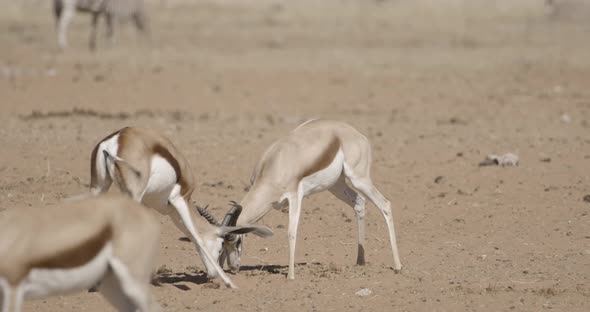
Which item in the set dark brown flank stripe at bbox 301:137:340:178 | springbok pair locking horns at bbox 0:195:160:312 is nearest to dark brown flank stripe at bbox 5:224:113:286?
springbok pair locking horns at bbox 0:195:160:312

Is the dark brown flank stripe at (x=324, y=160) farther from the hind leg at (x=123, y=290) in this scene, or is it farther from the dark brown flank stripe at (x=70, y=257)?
the dark brown flank stripe at (x=70, y=257)

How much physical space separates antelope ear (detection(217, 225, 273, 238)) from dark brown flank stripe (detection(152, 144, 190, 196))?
1.36 feet

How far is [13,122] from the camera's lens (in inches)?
544

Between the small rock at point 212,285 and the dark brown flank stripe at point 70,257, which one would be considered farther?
the small rock at point 212,285

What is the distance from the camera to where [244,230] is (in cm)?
755

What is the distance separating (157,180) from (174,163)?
208 millimetres

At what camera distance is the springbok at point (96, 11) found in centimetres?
2284

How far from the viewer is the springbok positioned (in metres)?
22.8

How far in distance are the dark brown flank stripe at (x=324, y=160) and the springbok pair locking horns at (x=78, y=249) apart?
2.52m

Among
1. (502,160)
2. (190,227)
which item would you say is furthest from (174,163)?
(502,160)

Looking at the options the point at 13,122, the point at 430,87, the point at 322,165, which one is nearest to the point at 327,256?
the point at 322,165

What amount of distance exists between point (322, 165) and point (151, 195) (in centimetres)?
140

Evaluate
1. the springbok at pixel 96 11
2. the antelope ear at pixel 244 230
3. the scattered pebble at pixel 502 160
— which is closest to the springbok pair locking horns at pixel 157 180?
the antelope ear at pixel 244 230

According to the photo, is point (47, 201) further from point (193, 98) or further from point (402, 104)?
point (402, 104)
